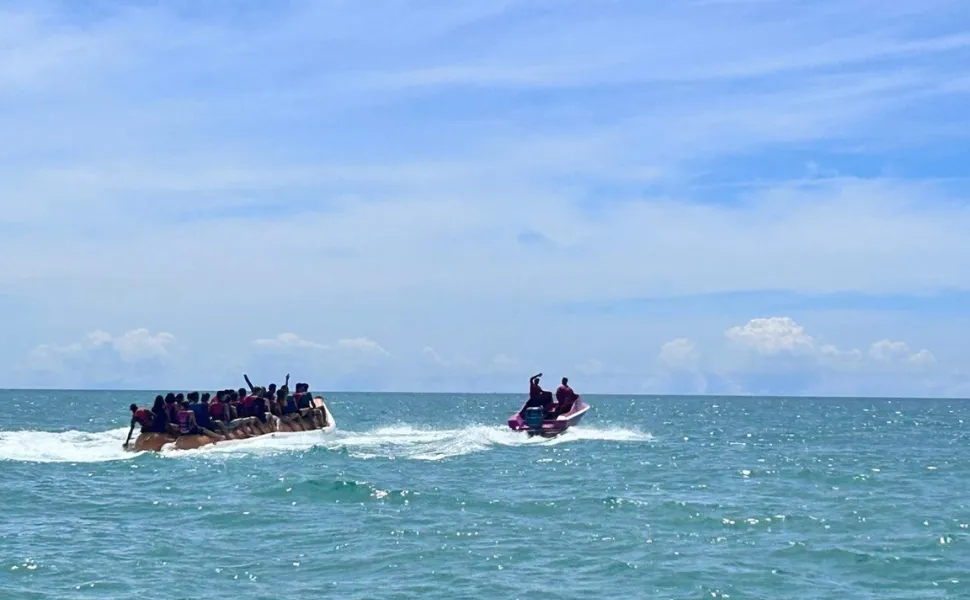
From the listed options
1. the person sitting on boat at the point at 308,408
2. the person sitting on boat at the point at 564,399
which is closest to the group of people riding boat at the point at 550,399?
the person sitting on boat at the point at 564,399

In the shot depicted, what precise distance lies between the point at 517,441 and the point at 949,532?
20776 mm

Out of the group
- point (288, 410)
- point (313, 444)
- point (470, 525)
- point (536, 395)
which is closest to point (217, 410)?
point (313, 444)

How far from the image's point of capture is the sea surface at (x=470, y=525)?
16.9 meters

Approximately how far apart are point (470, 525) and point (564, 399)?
21.0 m

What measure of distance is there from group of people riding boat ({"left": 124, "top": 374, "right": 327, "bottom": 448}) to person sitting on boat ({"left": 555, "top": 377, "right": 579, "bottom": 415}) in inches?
363

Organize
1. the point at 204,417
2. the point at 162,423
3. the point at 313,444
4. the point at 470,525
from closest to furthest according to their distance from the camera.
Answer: the point at 470,525 < the point at 162,423 < the point at 204,417 < the point at 313,444

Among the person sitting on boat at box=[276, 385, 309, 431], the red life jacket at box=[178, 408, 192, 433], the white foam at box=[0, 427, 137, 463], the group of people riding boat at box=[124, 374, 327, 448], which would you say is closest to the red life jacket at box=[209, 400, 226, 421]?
the group of people riding boat at box=[124, 374, 327, 448]

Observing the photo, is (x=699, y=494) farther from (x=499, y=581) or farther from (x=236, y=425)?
(x=236, y=425)

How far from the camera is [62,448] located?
38156mm

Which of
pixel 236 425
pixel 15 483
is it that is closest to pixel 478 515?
pixel 15 483

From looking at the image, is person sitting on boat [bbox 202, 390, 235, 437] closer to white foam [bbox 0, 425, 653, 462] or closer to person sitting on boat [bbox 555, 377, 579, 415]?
white foam [bbox 0, 425, 653, 462]

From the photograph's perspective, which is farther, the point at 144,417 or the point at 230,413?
the point at 230,413

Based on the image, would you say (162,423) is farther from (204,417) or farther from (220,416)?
(220,416)

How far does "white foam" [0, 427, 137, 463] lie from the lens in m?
34.4
